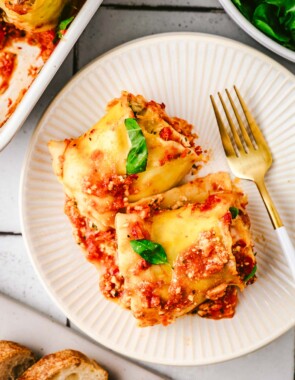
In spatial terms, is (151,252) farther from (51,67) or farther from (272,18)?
(272,18)

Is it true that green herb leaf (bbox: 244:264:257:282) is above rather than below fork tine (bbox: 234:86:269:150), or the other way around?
below

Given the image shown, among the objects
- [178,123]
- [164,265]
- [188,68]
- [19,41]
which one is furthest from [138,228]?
[19,41]

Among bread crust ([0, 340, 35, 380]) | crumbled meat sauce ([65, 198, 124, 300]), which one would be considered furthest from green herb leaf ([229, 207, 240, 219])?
bread crust ([0, 340, 35, 380])

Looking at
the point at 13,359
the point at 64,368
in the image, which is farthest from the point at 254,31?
the point at 13,359

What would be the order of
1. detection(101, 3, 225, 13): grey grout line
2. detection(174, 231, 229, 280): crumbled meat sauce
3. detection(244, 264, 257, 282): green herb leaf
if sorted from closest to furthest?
detection(174, 231, 229, 280): crumbled meat sauce → detection(244, 264, 257, 282): green herb leaf → detection(101, 3, 225, 13): grey grout line

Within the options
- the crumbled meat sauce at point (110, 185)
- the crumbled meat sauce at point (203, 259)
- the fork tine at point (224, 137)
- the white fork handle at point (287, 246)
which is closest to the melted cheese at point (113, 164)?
the crumbled meat sauce at point (110, 185)

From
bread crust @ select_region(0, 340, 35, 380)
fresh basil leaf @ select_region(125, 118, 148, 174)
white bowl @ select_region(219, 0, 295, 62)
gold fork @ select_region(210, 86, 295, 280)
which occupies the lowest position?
bread crust @ select_region(0, 340, 35, 380)

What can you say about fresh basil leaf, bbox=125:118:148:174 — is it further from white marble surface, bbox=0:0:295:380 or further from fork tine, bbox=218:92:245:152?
white marble surface, bbox=0:0:295:380

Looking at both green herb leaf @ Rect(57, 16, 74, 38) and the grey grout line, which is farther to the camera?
the grey grout line
